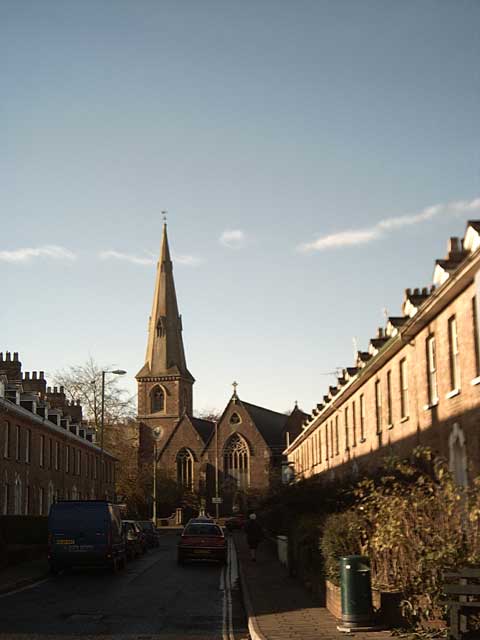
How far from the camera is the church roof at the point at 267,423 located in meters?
104

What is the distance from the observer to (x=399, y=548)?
12922mm

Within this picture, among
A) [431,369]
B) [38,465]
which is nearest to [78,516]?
[431,369]

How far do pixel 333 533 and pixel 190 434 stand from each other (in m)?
88.2

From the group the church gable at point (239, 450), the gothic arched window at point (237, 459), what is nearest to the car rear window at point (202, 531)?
the church gable at point (239, 450)

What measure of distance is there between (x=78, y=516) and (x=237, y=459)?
253ft

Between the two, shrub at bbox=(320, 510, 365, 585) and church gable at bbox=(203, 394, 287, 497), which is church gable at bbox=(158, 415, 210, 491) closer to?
church gable at bbox=(203, 394, 287, 497)

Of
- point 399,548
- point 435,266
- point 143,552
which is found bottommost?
point 143,552

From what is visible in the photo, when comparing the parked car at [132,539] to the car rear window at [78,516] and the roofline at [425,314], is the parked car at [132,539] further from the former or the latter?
the roofline at [425,314]

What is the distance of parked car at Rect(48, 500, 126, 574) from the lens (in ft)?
82.1

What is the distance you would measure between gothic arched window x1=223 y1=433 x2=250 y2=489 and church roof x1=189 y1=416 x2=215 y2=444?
3509 mm

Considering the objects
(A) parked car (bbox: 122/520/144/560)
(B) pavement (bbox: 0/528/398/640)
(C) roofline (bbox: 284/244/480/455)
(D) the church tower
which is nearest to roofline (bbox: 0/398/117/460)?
(A) parked car (bbox: 122/520/144/560)

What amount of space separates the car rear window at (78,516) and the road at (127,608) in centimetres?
145

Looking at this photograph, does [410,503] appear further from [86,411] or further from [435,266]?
[86,411]

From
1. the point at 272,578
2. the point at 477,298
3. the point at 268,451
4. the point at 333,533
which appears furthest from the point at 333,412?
the point at 268,451
